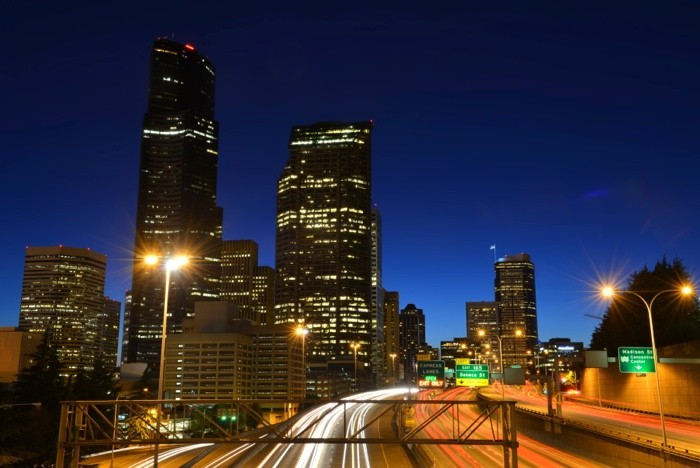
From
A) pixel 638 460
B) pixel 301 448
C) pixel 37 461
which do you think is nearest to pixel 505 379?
pixel 301 448

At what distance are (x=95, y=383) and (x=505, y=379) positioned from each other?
6883 cm

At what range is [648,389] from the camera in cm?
7944

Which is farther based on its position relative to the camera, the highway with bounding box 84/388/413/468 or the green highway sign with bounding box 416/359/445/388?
the green highway sign with bounding box 416/359/445/388

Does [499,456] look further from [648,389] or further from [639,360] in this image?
[648,389]

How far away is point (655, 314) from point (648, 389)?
760 inches

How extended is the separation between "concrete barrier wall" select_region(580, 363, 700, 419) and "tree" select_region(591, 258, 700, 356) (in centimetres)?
743

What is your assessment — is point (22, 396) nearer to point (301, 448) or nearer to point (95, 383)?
point (95, 383)

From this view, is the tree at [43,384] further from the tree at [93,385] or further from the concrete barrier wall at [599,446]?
the concrete barrier wall at [599,446]

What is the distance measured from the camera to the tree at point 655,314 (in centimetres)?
8944

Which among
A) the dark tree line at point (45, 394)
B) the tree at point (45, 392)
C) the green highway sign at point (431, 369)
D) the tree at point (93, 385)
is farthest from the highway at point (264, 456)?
the tree at point (93, 385)

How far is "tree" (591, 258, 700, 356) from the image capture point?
89.4 metres

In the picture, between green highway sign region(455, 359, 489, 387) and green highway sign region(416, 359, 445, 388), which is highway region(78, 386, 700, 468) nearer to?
green highway sign region(455, 359, 489, 387)

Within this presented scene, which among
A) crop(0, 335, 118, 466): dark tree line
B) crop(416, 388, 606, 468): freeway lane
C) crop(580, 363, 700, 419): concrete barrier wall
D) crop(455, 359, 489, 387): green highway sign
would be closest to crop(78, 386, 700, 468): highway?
crop(416, 388, 606, 468): freeway lane

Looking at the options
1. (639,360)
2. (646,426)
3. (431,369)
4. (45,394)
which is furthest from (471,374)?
(45,394)
